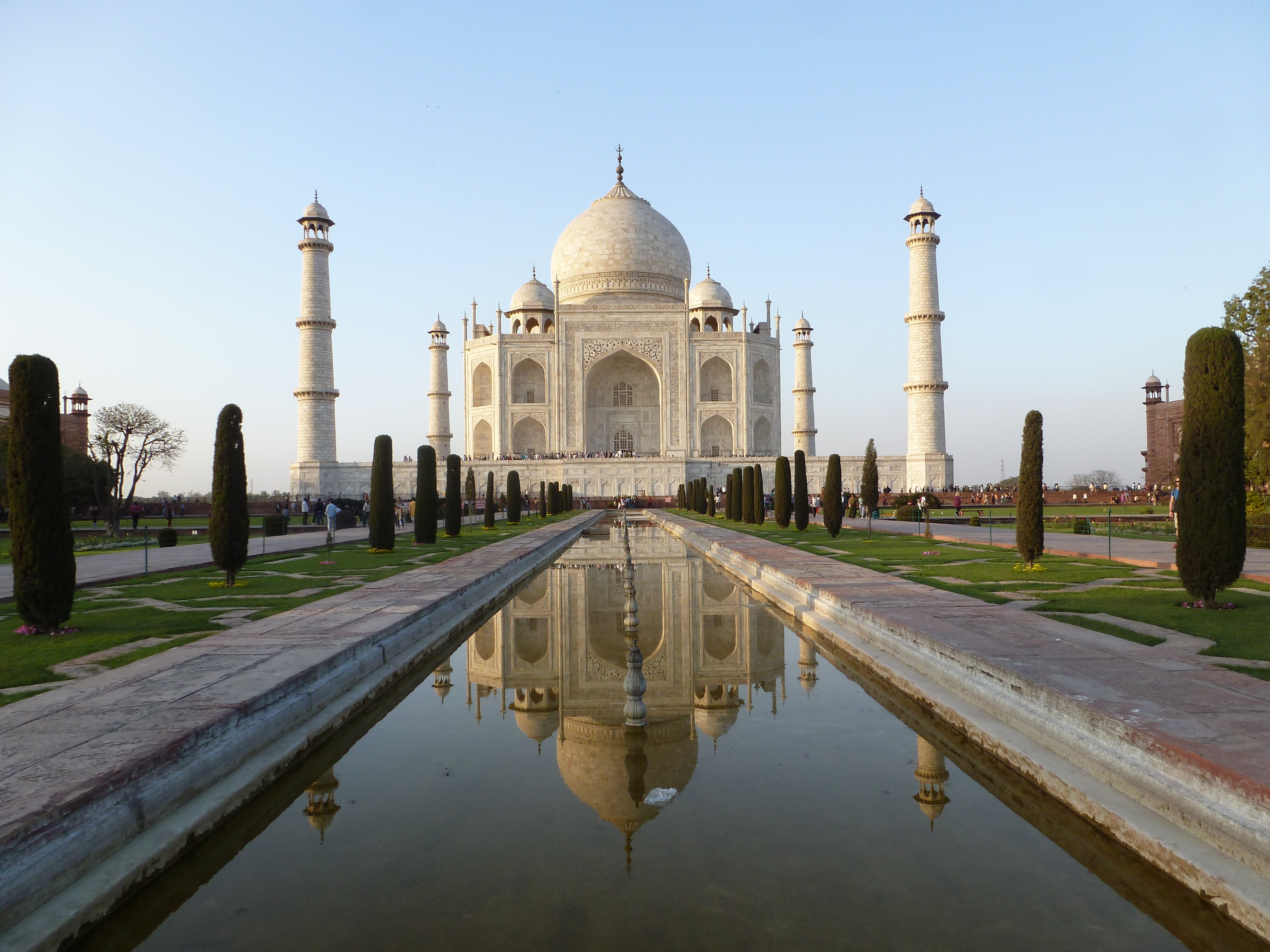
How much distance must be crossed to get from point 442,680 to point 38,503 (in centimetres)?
295

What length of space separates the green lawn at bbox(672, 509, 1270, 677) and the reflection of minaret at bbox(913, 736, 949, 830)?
1807 millimetres

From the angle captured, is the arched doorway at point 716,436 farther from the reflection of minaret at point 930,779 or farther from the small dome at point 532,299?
the reflection of minaret at point 930,779

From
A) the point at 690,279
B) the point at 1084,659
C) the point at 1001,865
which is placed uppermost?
the point at 690,279

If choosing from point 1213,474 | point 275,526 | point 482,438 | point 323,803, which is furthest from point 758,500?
point 482,438

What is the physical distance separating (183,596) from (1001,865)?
6820mm

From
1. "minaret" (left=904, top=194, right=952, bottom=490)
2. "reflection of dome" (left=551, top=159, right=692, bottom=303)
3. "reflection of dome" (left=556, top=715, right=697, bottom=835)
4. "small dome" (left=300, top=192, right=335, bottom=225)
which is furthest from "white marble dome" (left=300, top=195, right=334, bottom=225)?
"reflection of dome" (left=556, top=715, right=697, bottom=835)

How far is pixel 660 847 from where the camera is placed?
2.50 meters

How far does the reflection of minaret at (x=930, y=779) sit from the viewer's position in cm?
279

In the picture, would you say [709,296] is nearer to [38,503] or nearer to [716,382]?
[716,382]

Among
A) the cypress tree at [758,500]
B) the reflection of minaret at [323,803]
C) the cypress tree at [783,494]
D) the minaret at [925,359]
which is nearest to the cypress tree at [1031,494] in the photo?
the reflection of minaret at [323,803]

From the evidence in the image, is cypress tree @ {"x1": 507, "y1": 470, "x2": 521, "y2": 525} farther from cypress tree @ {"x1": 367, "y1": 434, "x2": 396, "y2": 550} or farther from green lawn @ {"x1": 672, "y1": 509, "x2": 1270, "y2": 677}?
green lawn @ {"x1": 672, "y1": 509, "x2": 1270, "y2": 677}

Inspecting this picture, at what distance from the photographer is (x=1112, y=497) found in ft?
98.3

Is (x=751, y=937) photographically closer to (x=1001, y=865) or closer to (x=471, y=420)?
(x=1001, y=865)

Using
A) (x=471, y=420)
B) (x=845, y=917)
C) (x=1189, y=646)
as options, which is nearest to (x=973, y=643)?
(x=1189, y=646)
